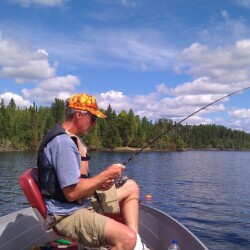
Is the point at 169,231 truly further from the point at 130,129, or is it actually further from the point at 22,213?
the point at 130,129

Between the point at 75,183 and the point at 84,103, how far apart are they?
85 cm

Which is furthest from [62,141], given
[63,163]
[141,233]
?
[141,233]

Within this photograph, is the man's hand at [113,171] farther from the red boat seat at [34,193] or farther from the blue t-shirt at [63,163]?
the red boat seat at [34,193]

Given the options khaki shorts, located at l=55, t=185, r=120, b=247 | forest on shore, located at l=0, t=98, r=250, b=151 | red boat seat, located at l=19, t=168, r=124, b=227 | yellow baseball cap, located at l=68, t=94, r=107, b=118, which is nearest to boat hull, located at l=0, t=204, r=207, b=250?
red boat seat, located at l=19, t=168, r=124, b=227

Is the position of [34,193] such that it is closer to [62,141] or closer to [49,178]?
[49,178]

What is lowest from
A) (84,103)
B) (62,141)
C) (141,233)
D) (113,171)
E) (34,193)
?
(141,233)

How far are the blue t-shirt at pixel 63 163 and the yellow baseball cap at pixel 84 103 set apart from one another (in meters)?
0.39

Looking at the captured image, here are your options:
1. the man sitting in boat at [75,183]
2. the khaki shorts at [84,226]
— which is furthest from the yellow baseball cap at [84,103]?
the khaki shorts at [84,226]

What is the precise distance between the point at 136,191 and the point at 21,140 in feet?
315

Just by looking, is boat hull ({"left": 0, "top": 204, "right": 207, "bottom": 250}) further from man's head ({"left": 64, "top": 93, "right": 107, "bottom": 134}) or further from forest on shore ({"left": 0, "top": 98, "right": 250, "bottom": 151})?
forest on shore ({"left": 0, "top": 98, "right": 250, "bottom": 151})

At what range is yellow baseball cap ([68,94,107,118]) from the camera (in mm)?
3859

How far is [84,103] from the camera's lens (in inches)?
152

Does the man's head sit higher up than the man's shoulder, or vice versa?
the man's head

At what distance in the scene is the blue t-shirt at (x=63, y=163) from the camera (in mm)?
3447
